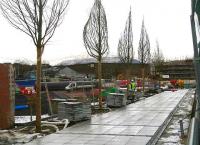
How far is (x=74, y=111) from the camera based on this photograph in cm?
1237

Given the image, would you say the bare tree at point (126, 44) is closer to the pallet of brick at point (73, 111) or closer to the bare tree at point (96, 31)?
the bare tree at point (96, 31)

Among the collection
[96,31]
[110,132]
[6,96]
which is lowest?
[110,132]

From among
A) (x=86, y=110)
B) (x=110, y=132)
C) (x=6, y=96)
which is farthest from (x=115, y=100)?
(x=110, y=132)

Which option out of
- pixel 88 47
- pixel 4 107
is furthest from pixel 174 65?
pixel 4 107

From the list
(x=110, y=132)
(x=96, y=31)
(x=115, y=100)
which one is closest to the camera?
(x=110, y=132)

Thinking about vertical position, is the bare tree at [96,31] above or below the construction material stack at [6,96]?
above

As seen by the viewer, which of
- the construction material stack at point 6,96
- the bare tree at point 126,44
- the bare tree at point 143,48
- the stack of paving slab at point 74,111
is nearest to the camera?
the construction material stack at point 6,96

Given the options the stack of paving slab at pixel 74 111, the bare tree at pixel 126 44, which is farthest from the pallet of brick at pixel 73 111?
the bare tree at pixel 126 44

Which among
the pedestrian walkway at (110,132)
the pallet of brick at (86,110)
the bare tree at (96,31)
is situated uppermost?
the bare tree at (96,31)

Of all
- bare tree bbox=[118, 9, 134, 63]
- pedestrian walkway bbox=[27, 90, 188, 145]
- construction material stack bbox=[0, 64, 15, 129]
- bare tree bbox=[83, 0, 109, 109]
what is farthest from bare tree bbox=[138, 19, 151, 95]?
construction material stack bbox=[0, 64, 15, 129]

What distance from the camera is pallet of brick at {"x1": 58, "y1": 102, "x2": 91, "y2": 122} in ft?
40.5

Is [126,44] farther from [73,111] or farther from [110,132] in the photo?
[110,132]

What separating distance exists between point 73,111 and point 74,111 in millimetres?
33

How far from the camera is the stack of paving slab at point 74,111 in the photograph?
12359 millimetres
